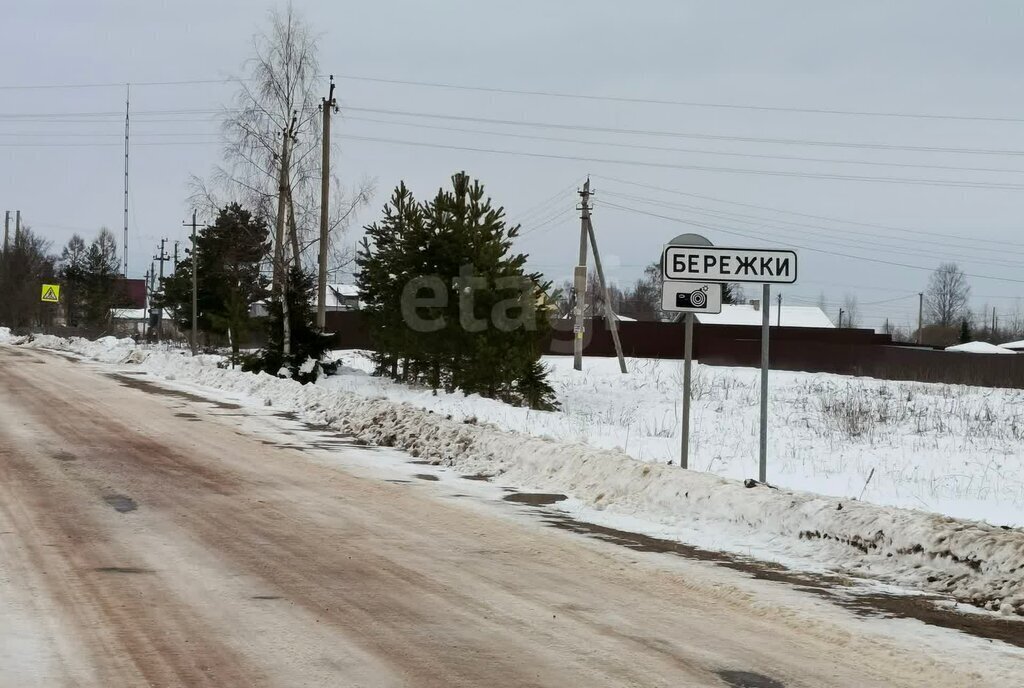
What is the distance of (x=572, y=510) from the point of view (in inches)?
395

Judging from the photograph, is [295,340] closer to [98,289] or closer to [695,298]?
[695,298]

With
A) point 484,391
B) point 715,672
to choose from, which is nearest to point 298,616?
point 715,672

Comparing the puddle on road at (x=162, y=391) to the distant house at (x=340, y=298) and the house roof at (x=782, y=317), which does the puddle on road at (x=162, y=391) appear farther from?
the distant house at (x=340, y=298)

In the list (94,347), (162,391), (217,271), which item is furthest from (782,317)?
(162,391)

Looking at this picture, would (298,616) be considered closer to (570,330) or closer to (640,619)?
(640,619)

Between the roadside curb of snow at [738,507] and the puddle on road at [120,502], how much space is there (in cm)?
414

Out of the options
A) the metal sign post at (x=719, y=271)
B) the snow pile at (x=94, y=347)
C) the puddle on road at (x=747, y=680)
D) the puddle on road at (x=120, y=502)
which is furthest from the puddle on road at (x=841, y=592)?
the snow pile at (x=94, y=347)

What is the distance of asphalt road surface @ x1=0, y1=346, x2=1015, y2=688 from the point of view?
5.02 meters

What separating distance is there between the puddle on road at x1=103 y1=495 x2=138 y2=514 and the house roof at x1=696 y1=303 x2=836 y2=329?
7259 cm

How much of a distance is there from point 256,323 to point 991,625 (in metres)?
24.4

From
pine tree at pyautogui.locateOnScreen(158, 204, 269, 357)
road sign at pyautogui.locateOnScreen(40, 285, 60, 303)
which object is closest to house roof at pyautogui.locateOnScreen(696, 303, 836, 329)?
pine tree at pyautogui.locateOnScreen(158, 204, 269, 357)

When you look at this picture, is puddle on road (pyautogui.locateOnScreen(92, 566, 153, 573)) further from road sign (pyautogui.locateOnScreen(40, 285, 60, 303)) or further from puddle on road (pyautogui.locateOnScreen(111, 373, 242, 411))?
road sign (pyautogui.locateOnScreen(40, 285, 60, 303))

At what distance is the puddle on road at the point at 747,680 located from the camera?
4.89 meters

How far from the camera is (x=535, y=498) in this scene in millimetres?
10656
